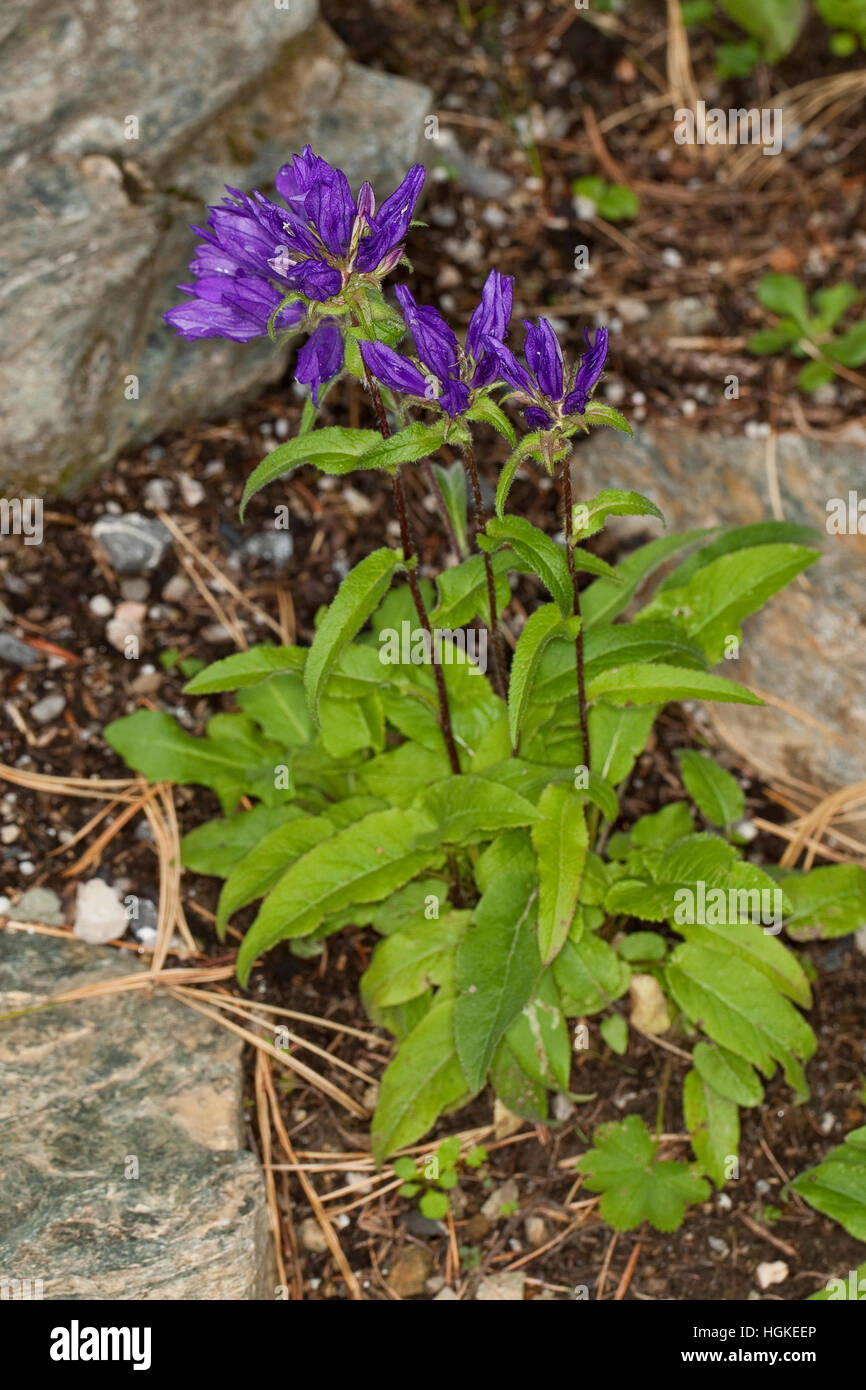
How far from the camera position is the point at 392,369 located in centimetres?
308

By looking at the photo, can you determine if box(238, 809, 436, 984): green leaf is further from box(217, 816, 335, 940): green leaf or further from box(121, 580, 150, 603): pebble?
box(121, 580, 150, 603): pebble

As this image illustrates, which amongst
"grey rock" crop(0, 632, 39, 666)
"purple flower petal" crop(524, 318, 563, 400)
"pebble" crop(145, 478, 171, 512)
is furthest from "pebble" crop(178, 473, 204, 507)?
"purple flower petal" crop(524, 318, 563, 400)

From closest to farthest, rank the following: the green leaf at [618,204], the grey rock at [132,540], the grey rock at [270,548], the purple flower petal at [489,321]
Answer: the purple flower petal at [489,321] < the grey rock at [132,540] < the grey rock at [270,548] < the green leaf at [618,204]

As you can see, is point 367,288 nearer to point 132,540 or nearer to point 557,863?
point 557,863

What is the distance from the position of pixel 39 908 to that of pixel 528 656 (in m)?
2.13

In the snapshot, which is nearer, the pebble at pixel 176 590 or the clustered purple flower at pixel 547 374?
the clustered purple flower at pixel 547 374

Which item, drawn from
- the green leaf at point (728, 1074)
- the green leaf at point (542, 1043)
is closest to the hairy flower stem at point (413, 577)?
the green leaf at point (542, 1043)

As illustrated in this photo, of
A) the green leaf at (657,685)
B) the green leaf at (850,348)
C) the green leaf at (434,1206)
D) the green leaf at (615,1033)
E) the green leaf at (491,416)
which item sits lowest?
the green leaf at (434,1206)

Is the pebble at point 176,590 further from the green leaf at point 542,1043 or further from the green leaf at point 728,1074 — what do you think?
the green leaf at point 728,1074

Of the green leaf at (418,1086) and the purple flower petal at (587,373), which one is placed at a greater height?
the purple flower petal at (587,373)

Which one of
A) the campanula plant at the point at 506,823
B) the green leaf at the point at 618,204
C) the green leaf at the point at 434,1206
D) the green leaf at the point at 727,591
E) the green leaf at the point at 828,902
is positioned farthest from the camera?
the green leaf at the point at 618,204

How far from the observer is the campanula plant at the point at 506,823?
145 inches

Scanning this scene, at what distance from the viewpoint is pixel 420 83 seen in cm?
621

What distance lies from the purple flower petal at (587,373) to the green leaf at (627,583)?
140cm
